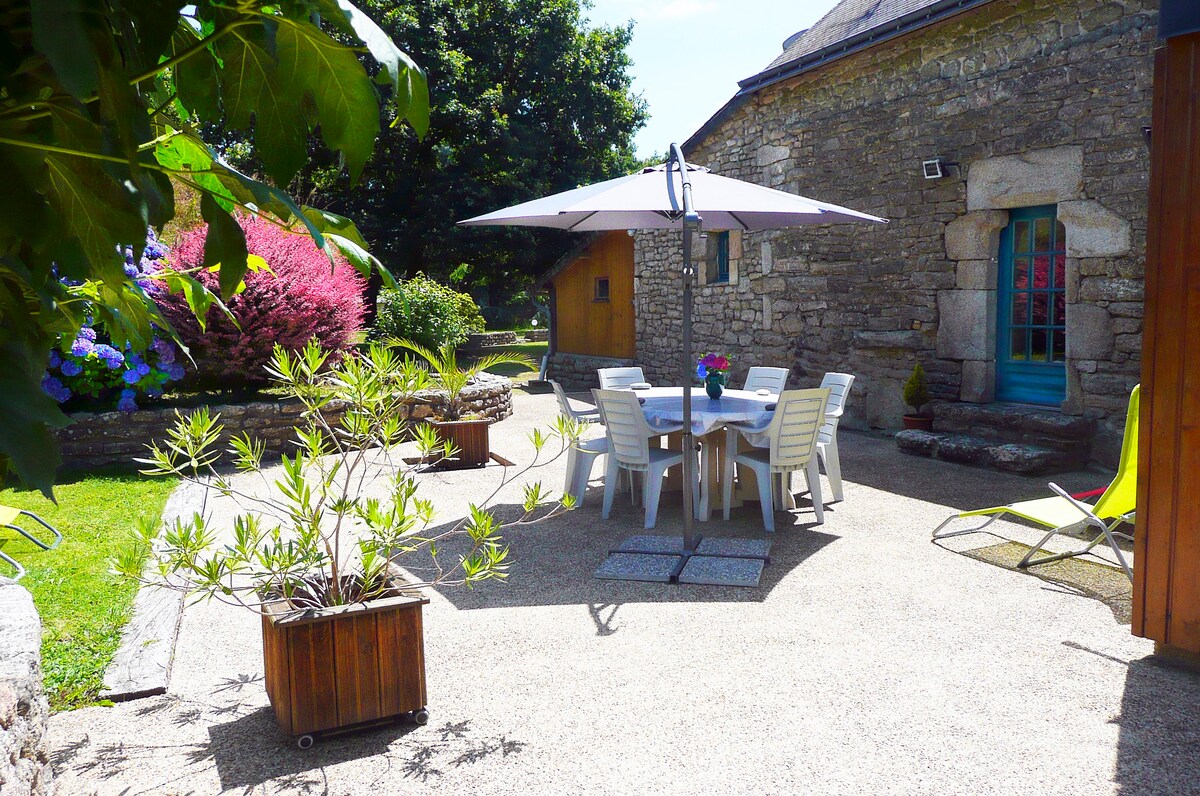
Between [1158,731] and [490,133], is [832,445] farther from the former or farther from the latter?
[490,133]

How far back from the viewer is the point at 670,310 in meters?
13.3

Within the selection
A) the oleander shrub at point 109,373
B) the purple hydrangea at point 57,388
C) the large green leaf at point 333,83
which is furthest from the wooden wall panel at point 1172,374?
the purple hydrangea at point 57,388

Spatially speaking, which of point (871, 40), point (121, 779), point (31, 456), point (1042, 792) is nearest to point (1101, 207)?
point (871, 40)

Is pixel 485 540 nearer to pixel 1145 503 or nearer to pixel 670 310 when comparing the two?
pixel 1145 503

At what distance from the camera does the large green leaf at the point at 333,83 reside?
83cm

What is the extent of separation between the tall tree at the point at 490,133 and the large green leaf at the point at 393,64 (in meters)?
18.5

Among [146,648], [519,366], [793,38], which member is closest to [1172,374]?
[146,648]

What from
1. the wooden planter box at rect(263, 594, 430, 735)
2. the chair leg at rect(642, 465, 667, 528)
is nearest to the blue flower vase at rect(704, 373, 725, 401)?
the chair leg at rect(642, 465, 667, 528)

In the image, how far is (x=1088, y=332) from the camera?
741cm

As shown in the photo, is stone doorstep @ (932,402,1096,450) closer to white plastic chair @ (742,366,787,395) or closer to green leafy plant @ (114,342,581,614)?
white plastic chair @ (742,366,787,395)

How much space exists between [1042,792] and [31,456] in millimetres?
2824

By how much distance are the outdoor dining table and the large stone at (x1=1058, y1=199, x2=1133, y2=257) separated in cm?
305

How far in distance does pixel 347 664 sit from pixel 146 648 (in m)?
1.30

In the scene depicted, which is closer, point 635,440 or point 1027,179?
point 635,440
